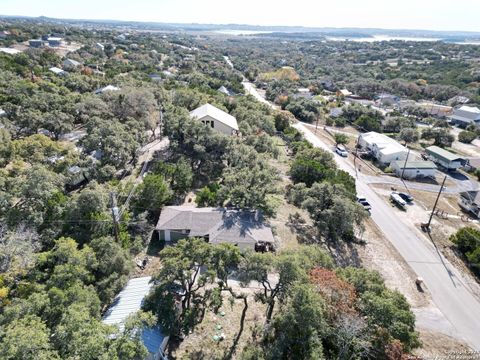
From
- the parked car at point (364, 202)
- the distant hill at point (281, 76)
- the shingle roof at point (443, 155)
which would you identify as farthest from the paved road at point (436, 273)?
the distant hill at point (281, 76)

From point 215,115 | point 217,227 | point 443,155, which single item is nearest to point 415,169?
point 443,155

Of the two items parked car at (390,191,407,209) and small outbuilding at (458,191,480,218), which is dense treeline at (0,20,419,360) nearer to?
parked car at (390,191,407,209)

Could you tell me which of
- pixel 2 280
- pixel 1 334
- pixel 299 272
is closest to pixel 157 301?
pixel 1 334

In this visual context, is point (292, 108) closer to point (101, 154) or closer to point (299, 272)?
point (101, 154)

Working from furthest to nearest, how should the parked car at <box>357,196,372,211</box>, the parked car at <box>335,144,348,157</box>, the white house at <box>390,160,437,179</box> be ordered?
the parked car at <box>335,144,348,157</box>
the white house at <box>390,160,437,179</box>
the parked car at <box>357,196,372,211</box>

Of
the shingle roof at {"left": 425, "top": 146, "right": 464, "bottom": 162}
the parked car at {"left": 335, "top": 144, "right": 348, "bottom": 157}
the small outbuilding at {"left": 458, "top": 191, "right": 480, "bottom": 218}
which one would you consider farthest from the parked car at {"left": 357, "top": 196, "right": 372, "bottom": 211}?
the shingle roof at {"left": 425, "top": 146, "right": 464, "bottom": 162}

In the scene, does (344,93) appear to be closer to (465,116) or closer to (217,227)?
(465,116)
